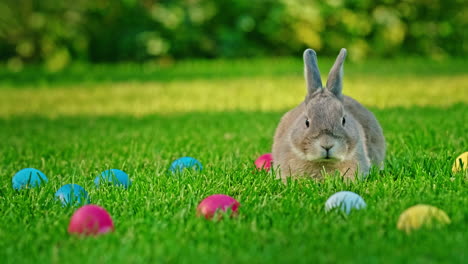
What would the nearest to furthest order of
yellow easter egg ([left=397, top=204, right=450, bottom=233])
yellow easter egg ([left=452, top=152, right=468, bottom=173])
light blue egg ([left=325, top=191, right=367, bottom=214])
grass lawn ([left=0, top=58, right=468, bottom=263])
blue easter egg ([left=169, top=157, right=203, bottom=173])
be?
grass lawn ([left=0, top=58, right=468, bottom=263]) < yellow easter egg ([left=397, top=204, right=450, bottom=233]) < light blue egg ([left=325, top=191, right=367, bottom=214]) < yellow easter egg ([left=452, top=152, right=468, bottom=173]) < blue easter egg ([left=169, top=157, right=203, bottom=173])

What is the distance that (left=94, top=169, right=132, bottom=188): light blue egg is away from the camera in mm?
3764

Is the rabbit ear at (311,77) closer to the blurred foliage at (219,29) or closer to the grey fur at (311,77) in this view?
the grey fur at (311,77)

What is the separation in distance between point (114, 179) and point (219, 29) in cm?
977

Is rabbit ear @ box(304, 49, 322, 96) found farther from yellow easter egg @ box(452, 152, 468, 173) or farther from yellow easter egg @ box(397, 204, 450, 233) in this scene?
yellow easter egg @ box(397, 204, 450, 233)

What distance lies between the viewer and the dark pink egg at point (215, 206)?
9.90ft

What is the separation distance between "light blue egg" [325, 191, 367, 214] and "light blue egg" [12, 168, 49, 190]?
1702mm

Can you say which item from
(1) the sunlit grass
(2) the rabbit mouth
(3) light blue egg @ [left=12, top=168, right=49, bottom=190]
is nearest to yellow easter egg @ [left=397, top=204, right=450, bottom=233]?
(2) the rabbit mouth

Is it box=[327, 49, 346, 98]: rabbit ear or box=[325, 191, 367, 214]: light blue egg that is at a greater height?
box=[327, 49, 346, 98]: rabbit ear

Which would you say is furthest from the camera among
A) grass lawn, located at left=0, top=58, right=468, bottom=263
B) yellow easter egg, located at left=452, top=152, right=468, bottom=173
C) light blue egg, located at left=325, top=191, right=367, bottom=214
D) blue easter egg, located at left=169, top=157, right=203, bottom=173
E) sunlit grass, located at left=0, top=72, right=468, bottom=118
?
sunlit grass, located at left=0, top=72, right=468, bottom=118

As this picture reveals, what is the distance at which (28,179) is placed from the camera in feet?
12.8

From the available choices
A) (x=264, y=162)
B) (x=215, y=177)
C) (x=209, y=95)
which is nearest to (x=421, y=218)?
(x=215, y=177)

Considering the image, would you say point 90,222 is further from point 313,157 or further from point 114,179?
point 313,157

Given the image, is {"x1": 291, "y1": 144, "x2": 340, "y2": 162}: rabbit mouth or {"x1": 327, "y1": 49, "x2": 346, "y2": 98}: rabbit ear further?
{"x1": 327, "y1": 49, "x2": 346, "y2": 98}: rabbit ear

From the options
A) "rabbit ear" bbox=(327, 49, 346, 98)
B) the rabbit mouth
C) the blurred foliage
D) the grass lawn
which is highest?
the blurred foliage
